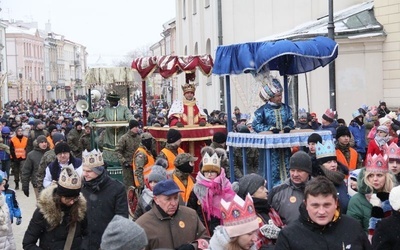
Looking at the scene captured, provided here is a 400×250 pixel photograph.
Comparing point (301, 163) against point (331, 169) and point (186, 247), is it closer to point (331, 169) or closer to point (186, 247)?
point (331, 169)

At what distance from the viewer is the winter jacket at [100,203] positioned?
26.5ft

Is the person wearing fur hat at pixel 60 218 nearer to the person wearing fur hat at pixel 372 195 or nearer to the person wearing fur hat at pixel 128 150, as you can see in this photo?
the person wearing fur hat at pixel 372 195

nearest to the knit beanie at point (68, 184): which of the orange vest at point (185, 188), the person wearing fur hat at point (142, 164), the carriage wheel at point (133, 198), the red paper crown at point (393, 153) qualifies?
the orange vest at point (185, 188)

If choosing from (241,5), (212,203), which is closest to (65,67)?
(241,5)

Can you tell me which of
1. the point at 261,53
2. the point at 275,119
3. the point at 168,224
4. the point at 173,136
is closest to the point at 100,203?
the point at 168,224

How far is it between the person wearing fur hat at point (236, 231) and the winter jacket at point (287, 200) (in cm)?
154

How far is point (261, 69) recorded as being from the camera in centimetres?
1198

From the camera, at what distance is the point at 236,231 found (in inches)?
216

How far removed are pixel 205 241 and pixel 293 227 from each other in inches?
54.2

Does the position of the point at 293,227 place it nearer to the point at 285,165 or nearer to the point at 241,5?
the point at 285,165

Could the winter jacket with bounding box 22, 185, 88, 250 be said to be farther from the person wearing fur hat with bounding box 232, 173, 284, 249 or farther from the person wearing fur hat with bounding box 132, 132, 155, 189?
the person wearing fur hat with bounding box 132, 132, 155, 189

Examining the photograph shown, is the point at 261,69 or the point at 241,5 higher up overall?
the point at 241,5

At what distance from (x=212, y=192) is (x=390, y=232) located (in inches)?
85.2

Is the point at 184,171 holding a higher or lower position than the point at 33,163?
higher
